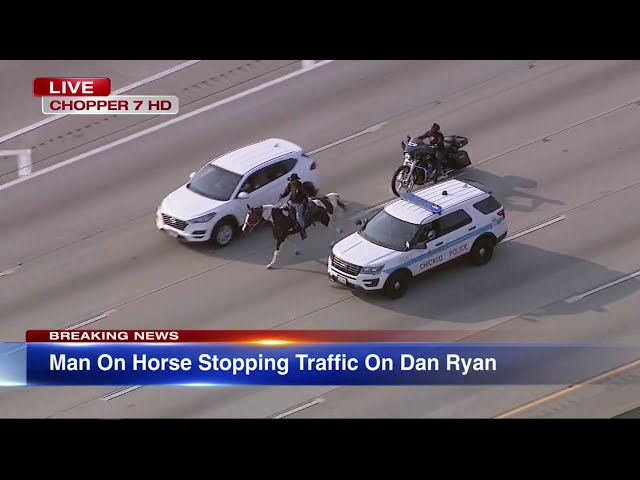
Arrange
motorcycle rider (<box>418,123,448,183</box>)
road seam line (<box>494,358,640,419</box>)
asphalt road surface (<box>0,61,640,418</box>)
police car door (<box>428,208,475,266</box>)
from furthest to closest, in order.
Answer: motorcycle rider (<box>418,123,448,183</box>)
police car door (<box>428,208,475,266</box>)
asphalt road surface (<box>0,61,640,418</box>)
road seam line (<box>494,358,640,419</box>)

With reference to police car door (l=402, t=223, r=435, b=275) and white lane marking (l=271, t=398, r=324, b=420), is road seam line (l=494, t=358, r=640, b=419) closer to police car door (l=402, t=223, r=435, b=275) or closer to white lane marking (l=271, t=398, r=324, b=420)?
white lane marking (l=271, t=398, r=324, b=420)

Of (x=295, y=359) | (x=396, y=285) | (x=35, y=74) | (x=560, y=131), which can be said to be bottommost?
(x=295, y=359)

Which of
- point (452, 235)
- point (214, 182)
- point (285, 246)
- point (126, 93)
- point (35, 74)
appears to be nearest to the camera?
point (452, 235)

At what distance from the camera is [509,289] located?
1612 inches

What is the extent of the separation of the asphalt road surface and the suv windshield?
60.3 inches

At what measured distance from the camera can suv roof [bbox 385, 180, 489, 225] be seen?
135 feet

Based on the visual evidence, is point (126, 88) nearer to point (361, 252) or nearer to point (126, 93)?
point (126, 93)

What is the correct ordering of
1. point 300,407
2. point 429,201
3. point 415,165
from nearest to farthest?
point 300,407 → point 429,201 → point 415,165

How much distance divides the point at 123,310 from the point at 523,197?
12.1 m

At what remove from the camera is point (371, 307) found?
133 ft

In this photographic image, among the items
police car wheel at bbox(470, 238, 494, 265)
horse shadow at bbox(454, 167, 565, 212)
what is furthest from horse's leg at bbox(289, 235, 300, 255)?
horse shadow at bbox(454, 167, 565, 212)

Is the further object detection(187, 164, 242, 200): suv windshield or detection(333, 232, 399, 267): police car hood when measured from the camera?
detection(187, 164, 242, 200): suv windshield

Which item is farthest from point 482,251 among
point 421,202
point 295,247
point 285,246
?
point 285,246

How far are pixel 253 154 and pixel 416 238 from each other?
20.3 ft
